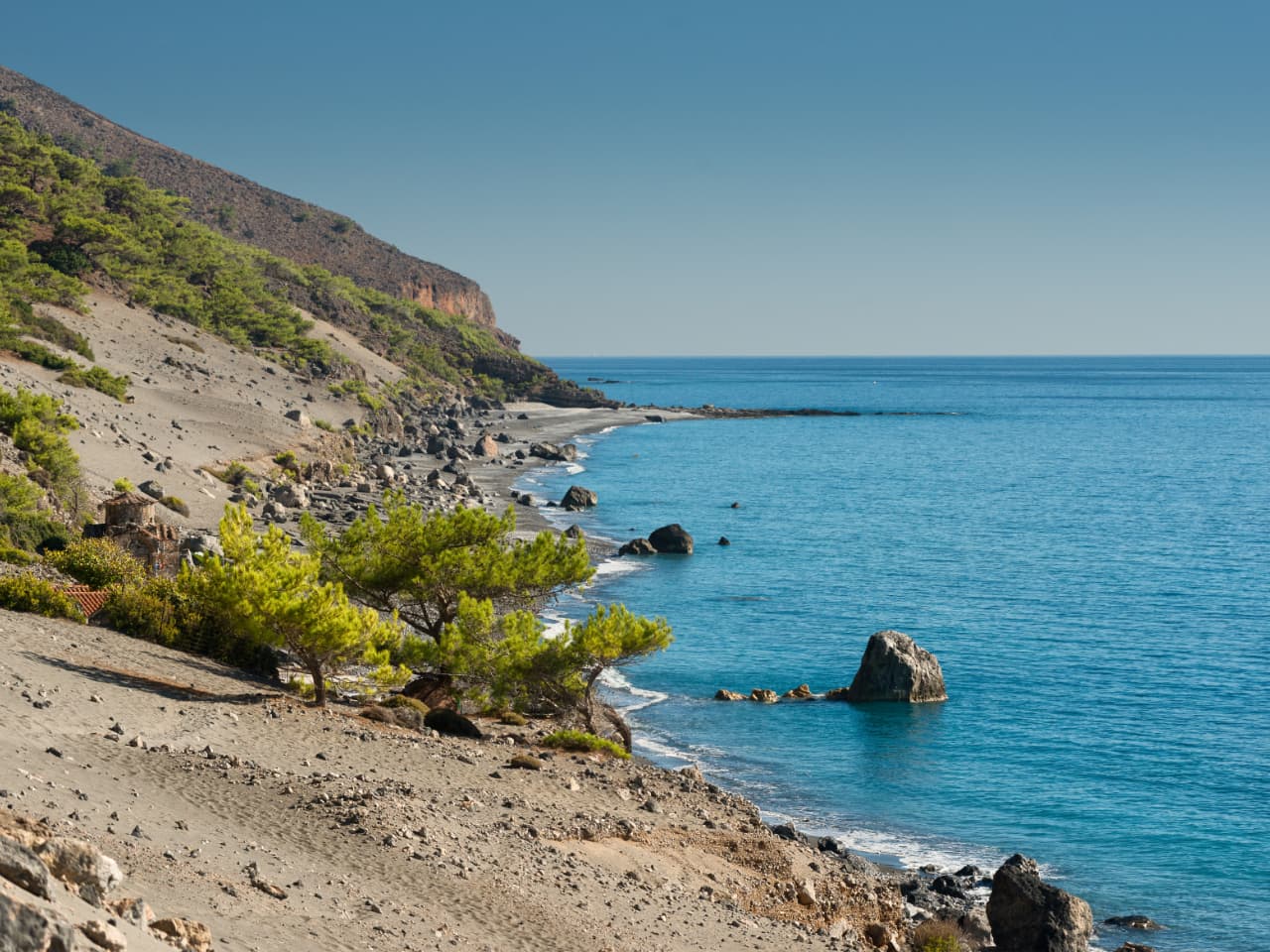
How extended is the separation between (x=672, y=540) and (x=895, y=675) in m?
29.8

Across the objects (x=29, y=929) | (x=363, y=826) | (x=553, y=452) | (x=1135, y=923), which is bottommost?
(x=1135, y=923)

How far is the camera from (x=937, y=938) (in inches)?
957

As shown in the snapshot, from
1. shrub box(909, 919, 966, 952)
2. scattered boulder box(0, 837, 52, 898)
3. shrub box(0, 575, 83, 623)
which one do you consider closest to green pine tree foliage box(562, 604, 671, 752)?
shrub box(909, 919, 966, 952)

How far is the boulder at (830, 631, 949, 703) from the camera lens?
43938mm

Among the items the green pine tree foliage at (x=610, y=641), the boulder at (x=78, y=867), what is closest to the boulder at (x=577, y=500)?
the green pine tree foliage at (x=610, y=641)

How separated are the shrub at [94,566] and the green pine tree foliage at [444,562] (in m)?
5.40

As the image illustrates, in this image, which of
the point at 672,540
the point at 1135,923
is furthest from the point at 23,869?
the point at 672,540

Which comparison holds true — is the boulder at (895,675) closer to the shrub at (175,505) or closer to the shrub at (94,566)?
the shrub at (94,566)

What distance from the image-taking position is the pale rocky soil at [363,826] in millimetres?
17984

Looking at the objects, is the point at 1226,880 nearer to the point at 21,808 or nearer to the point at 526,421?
the point at 21,808

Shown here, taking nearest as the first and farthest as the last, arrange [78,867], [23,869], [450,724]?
[23,869] < [78,867] < [450,724]

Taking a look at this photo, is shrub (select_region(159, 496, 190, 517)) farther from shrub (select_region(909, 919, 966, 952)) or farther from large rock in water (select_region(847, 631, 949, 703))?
shrub (select_region(909, 919, 966, 952))

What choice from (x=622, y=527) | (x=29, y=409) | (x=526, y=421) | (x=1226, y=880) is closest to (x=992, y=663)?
(x=1226, y=880)

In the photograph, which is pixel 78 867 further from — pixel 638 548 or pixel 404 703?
pixel 638 548
